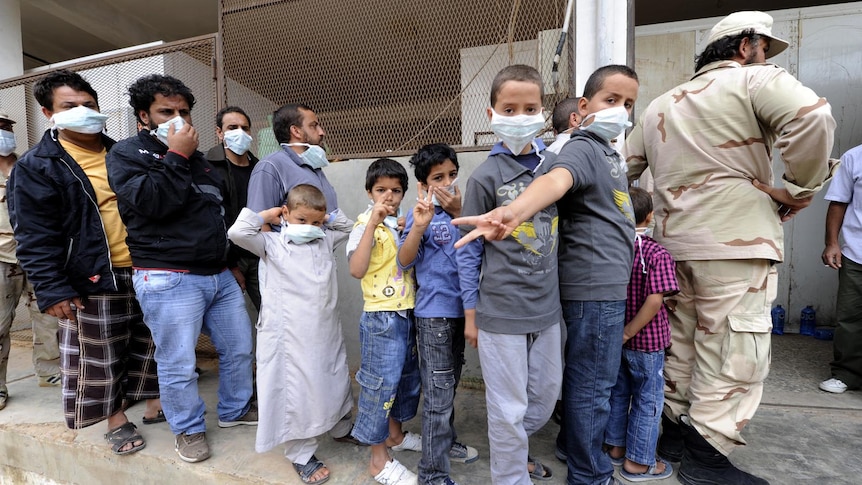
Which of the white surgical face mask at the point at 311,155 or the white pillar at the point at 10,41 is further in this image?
the white pillar at the point at 10,41

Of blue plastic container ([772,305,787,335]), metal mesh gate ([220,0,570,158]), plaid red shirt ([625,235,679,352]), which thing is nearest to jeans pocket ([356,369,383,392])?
plaid red shirt ([625,235,679,352])

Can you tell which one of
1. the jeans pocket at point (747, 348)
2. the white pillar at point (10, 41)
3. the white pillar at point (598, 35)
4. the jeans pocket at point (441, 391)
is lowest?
the jeans pocket at point (441, 391)

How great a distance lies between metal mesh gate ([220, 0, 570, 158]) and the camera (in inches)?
111

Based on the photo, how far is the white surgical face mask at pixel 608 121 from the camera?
1595mm

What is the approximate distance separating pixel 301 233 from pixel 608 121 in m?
1.37

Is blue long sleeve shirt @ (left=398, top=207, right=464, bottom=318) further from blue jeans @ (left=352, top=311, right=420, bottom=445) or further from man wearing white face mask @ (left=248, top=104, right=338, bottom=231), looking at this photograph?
man wearing white face mask @ (left=248, top=104, right=338, bottom=231)

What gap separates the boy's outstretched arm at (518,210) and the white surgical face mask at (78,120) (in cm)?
202

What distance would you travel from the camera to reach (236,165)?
8.63ft

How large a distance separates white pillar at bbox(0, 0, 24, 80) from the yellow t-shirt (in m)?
3.57

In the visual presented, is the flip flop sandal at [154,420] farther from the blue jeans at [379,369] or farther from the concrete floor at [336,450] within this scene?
the blue jeans at [379,369]

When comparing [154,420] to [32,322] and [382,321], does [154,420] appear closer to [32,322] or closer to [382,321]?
[32,322]

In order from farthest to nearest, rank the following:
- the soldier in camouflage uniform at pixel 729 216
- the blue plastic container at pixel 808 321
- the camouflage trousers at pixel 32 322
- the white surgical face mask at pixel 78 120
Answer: the blue plastic container at pixel 808 321
the camouflage trousers at pixel 32 322
the white surgical face mask at pixel 78 120
the soldier in camouflage uniform at pixel 729 216

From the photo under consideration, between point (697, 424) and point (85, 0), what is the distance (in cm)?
731

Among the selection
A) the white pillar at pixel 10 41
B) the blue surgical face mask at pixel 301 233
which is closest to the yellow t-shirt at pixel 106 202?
the blue surgical face mask at pixel 301 233
